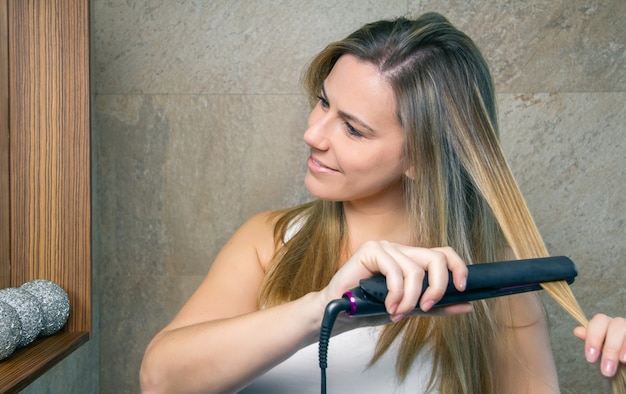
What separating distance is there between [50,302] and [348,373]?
53 cm

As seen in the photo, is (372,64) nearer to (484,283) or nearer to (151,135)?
(484,283)

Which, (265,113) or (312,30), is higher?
(312,30)

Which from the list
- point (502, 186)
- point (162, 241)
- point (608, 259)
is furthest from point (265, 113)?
point (608, 259)

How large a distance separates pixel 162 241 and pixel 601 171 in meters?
1.14

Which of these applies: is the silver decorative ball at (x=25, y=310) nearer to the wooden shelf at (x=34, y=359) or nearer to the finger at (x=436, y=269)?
the wooden shelf at (x=34, y=359)

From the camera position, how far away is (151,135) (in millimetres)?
1760

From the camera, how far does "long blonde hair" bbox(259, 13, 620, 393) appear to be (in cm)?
115

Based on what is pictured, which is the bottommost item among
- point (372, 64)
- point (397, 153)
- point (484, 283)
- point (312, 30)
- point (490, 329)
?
point (490, 329)

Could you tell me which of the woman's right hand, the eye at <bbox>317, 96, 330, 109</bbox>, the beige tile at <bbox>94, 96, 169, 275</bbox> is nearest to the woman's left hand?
the woman's right hand

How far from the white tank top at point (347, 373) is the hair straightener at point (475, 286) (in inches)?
16.2

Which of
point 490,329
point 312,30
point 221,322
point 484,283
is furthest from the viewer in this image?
point 312,30

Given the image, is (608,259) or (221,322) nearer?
(221,322)

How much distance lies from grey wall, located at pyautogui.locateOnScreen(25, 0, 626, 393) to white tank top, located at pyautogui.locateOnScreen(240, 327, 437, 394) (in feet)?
2.17

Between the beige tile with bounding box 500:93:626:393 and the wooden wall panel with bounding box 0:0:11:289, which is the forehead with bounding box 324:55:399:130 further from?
the beige tile with bounding box 500:93:626:393
